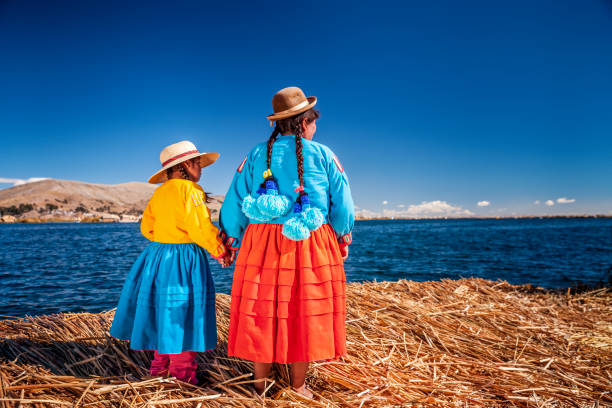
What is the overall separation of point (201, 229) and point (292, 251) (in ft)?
2.56

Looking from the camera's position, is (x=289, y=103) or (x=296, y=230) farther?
(x=289, y=103)

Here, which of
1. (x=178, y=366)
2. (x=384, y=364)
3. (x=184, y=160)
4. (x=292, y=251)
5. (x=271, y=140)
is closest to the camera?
(x=292, y=251)

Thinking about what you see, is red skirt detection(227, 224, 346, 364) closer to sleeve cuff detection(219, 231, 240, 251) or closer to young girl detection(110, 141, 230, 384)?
sleeve cuff detection(219, 231, 240, 251)

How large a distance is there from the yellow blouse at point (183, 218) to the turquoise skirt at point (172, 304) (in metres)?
0.10

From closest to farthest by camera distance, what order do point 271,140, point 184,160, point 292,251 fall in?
1. point 292,251
2. point 271,140
3. point 184,160

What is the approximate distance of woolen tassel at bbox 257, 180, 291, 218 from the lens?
7.35 ft

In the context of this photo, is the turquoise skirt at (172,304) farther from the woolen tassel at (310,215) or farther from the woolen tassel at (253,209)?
the woolen tassel at (310,215)

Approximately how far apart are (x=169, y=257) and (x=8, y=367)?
1.50m

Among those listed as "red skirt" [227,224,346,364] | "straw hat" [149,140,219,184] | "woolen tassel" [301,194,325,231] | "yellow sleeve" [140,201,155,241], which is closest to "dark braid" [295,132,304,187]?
"woolen tassel" [301,194,325,231]

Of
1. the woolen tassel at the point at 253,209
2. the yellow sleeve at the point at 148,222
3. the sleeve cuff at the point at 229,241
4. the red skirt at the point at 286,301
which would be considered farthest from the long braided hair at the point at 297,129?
the yellow sleeve at the point at 148,222

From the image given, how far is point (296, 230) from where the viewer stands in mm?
2205

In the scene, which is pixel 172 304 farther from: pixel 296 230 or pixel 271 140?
pixel 271 140

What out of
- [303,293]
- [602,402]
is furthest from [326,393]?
[602,402]

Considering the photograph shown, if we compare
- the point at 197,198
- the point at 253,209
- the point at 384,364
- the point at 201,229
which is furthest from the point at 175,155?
the point at 384,364
